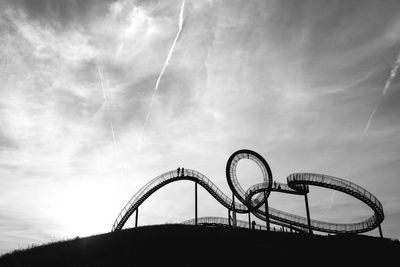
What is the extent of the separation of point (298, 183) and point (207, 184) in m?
11.4

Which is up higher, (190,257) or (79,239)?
(79,239)

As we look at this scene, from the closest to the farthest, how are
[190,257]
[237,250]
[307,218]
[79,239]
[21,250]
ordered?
[190,257] < [237,250] < [21,250] < [79,239] < [307,218]

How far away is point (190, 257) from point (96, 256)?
6.60 metres

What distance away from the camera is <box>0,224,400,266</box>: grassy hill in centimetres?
1884

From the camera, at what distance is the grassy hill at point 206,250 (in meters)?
18.8

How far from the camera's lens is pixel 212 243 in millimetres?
22969

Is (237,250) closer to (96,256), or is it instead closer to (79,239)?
(96,256)

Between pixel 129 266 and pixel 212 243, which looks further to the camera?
pixel 212 243

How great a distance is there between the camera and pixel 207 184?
39.1 metres

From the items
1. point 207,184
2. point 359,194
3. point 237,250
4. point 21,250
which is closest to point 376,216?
point 359,194

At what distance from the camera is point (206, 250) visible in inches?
834

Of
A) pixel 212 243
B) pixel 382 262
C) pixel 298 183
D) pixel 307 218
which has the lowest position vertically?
pixel 382 262

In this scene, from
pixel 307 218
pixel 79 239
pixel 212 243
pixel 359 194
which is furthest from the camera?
pixel 307 218

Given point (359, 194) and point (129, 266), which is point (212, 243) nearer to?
point (129, 266)
